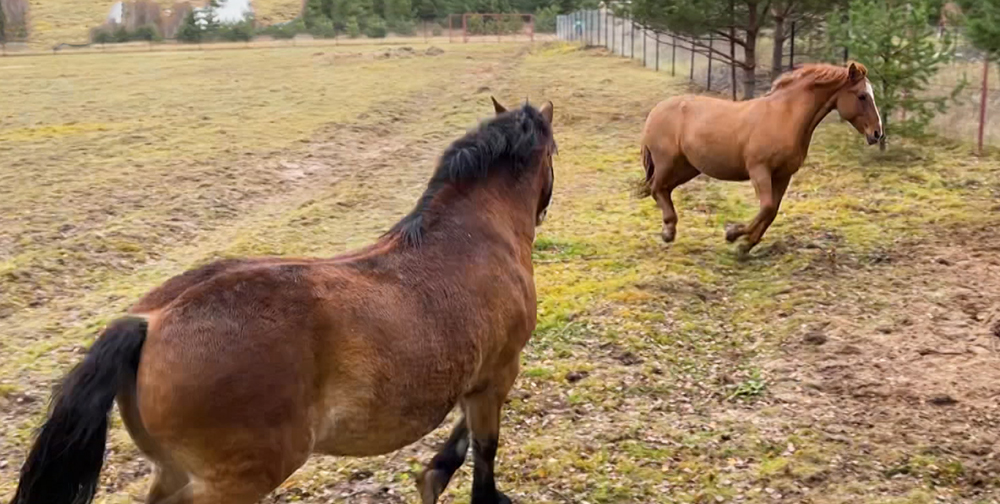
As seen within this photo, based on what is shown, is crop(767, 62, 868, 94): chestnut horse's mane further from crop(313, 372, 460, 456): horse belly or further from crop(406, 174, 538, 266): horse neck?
crop(313, 372, 460, 456): horse belly

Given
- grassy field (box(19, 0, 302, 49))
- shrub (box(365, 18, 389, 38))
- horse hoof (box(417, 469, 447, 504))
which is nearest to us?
horse hoof (box(417, 469, 447, 504))

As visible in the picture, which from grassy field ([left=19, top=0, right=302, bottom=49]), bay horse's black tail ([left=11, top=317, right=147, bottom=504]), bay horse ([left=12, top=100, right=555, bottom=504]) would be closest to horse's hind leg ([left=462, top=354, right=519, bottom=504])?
bay horse ([left=12, top=100, right=555, bottom=504])

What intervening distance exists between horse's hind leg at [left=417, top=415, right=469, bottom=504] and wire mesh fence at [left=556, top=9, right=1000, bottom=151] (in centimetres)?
1051

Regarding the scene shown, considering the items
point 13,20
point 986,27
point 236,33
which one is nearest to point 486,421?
point 986,27

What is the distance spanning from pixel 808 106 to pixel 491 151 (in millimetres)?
4713

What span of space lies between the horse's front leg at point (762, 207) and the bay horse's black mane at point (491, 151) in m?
3.98

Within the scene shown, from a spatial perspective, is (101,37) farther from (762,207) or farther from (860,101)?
(860,101)

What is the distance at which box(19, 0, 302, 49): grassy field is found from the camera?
72938 mm

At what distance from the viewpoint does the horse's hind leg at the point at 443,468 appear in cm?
389

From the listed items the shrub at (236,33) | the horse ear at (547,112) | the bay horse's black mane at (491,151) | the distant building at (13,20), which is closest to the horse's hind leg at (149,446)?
the bay horse's black mane at (491,151)

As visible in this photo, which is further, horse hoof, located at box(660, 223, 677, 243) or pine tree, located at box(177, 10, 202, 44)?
pine tree, located at box(177, 10, 202, 44)

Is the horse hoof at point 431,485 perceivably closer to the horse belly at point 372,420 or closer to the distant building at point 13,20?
the horse belly at point 372,420

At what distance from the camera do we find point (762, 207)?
7.86 m

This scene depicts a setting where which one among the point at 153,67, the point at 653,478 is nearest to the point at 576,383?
the point at 653,478
